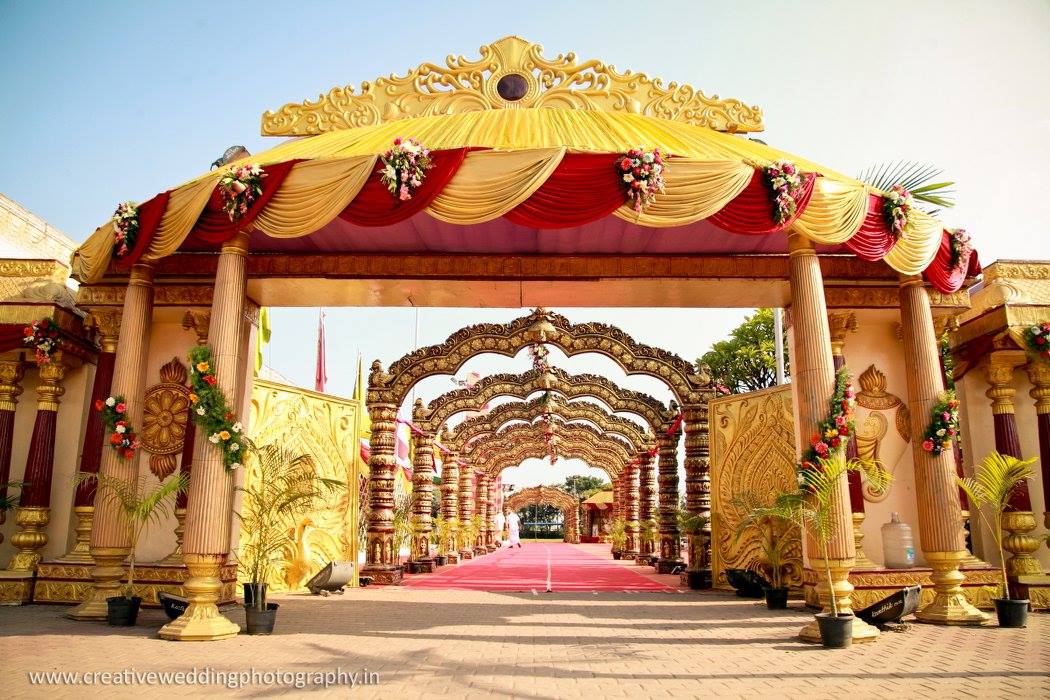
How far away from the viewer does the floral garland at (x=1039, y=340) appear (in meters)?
9.34

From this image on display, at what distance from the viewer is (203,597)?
6895mm

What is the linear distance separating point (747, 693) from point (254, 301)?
28.1 feet

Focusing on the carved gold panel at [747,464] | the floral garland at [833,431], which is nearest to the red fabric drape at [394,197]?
the floral garland at [833,431]

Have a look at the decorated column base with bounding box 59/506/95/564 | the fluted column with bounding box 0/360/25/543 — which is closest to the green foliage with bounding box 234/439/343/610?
the decorated column base with bounding box 59/506/95/564

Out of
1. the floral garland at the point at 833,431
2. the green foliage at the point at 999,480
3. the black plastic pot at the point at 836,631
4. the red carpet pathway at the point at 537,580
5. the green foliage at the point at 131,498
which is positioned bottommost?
the red carpet pathway at the point at 537,580

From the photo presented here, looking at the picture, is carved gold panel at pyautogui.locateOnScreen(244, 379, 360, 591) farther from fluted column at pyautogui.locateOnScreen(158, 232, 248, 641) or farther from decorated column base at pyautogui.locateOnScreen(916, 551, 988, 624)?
decorated column base at pyautogui.locateOnScreen(916, 551, 988, 624)

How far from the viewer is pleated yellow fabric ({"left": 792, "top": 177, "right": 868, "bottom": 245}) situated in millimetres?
7465

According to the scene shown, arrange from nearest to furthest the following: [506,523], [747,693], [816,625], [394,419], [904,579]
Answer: [747,693]
[816,625]
[904,579]
[394,419]
[506,523]

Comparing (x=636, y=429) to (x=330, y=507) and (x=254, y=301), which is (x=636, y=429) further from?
(x=254, y=301)

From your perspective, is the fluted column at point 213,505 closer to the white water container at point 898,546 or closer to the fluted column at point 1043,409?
the white water container at point 898,546

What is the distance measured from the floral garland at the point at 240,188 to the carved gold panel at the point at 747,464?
26.6 feet

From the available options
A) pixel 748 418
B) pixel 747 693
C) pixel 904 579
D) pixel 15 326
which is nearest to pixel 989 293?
pixel 748 418

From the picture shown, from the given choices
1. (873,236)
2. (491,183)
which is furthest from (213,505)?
(873,236)

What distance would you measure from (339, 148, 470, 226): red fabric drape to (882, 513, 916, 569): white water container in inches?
291
